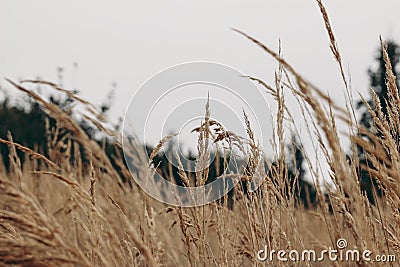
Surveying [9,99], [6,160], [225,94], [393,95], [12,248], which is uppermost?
[9,99]

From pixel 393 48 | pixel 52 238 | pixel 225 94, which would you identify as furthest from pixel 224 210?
pixel 393 48

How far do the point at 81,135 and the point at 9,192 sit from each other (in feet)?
0.65

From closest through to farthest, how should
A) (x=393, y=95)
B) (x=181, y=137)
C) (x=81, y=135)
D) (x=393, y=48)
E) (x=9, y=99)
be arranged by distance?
(x=81, y=135), (x=393, y=95), (x=181, y=137), (x=393, y=48), (x=9, y=99)

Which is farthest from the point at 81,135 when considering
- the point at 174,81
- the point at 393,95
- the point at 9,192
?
the point at 174,81

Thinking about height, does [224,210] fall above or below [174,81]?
below

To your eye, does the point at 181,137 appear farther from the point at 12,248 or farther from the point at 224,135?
the point at 12,248

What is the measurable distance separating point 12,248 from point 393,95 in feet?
4.49

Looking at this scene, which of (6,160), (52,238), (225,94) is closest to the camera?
(52,238)

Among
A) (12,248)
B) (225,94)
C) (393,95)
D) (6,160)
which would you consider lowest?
(12,248)

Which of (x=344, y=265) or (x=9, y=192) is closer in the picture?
(x=9, y=192)

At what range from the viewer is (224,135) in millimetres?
1971

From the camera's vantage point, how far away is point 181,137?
8.01ft

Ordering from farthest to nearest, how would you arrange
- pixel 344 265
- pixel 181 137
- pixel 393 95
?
pixel 181 137 → pixel 344 265 → pixel 393 95

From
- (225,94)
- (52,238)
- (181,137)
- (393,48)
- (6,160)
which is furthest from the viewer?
(393,48)
